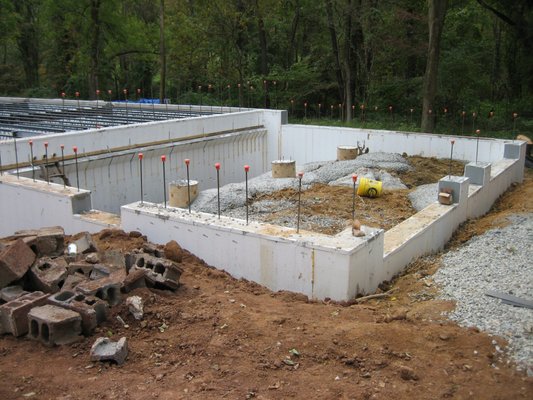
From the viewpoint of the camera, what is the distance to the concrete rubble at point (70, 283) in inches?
201

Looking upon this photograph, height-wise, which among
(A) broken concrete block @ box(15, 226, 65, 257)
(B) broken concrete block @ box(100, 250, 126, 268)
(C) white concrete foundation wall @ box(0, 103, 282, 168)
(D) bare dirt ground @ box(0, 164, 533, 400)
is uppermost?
(C) white concrete foundation wall @ box(0, 103, 282, 168)

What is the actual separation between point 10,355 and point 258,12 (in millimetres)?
Result: 24070

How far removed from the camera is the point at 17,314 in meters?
5.17

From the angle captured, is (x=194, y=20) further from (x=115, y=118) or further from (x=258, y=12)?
(x=115, y=118)

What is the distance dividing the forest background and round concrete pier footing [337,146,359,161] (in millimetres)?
3332

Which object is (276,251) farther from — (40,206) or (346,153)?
(346,153)

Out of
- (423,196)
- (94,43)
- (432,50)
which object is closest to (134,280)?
(423,196)

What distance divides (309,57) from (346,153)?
44.4 ft

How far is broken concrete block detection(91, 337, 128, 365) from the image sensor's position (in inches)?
187

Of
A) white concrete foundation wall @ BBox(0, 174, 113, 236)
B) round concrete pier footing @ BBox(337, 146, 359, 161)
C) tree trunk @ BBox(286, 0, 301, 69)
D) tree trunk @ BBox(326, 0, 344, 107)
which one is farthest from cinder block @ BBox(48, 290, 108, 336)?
tree trunk @ BBox(286, 0, 301, 69)

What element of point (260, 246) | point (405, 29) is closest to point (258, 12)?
point (405, 29)

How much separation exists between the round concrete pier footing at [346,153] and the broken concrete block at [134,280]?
38.2ft

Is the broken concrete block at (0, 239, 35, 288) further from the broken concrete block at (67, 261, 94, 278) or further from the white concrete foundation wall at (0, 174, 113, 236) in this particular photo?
the white concrete foundation wall at (0, 174, 113, 236)

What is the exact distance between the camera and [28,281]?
611 cm
